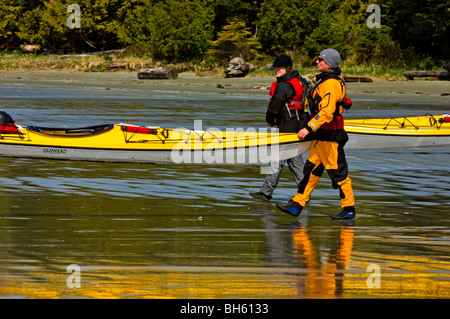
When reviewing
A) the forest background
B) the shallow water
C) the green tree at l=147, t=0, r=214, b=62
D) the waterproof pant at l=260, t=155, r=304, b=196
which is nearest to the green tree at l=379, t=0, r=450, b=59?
the forest background

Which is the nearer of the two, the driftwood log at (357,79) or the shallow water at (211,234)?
the shallow water at (211,234)

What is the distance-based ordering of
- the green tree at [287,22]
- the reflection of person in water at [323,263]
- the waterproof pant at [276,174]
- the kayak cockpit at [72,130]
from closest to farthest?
the reflection of person in water at [323,263] < the waterproof pant at [276,174] < the kayak cockpit at [72,130] < the green tree at [287,22]

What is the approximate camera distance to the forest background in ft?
136

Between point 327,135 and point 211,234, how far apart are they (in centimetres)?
192

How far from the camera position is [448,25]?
39406 millimetres

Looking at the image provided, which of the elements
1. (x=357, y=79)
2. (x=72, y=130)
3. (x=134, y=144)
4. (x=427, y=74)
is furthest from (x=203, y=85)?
(x=134, y=144)

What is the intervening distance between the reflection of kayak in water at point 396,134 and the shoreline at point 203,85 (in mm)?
12789

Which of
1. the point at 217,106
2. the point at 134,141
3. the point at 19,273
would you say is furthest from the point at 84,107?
the point at 19,273

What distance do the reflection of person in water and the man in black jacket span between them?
6.29 ft

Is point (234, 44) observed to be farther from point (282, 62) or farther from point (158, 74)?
point (282, 62)

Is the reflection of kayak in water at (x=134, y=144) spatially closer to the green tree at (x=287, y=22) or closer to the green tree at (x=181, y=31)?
the green tree at (x=287, y=22)

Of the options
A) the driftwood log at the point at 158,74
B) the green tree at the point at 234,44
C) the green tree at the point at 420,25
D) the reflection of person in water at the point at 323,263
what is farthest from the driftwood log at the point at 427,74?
the reflection of person in water at the point at 323,263

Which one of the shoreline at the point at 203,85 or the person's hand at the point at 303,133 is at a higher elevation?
the person's hand at the point at 303,133

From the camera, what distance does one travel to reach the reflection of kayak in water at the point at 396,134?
16.7 m
